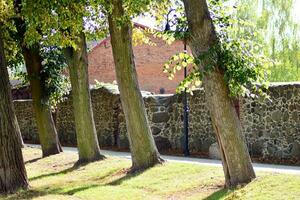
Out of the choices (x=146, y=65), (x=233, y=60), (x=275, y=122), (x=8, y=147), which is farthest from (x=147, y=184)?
(x=146, y=65)

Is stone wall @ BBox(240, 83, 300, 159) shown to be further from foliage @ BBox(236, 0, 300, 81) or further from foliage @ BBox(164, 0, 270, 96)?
foliage @ BBox(236, 0, 300, 81)

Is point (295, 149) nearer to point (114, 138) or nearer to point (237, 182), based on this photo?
point (237, 182)

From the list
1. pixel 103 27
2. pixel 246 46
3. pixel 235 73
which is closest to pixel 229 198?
pixel 235 73

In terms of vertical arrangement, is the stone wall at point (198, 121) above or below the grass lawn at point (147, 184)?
above

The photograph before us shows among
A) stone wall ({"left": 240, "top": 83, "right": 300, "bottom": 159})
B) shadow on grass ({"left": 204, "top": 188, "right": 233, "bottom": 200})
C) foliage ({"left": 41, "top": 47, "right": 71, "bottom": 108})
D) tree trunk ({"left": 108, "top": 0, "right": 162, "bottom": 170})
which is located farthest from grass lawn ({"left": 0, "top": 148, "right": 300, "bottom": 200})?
foliage ({"left": 41, "top": 47, "right": 71, "bottom": 108})

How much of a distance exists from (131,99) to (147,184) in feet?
8.19

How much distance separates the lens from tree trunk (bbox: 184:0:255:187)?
31.2ft

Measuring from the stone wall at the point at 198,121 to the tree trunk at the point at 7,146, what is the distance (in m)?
7.69

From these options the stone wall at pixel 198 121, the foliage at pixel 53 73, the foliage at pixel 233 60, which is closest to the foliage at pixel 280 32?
the stone wall at pixel 198 121

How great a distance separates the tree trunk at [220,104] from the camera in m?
9.52

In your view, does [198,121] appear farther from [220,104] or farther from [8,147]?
[8,147]

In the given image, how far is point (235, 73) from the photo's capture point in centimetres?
931

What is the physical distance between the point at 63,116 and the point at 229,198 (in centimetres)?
1700

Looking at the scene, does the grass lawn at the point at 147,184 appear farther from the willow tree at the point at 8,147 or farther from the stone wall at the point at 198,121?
the stone wall at the point at 198,121
